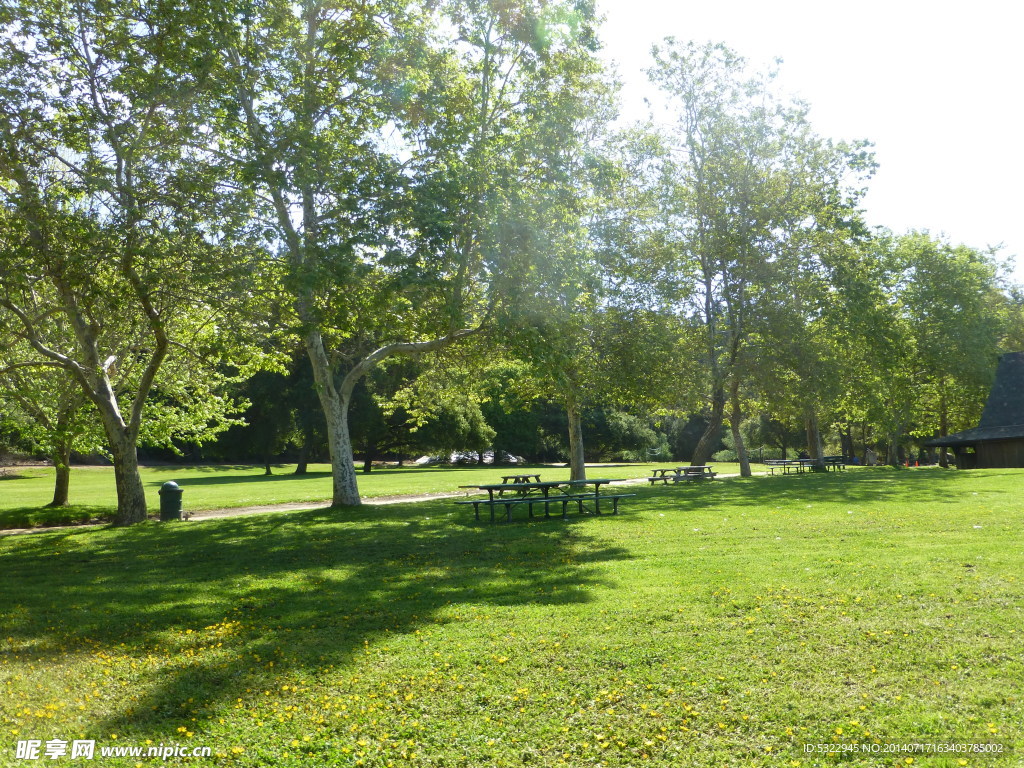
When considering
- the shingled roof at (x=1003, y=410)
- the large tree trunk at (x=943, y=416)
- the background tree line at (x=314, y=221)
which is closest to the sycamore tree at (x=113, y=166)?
the background tree line at (x=314, y=221)

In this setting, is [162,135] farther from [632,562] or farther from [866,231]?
[866,231]

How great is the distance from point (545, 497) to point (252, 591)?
26.3ft

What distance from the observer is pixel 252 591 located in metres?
9.84

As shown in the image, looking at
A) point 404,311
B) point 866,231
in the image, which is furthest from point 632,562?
point 866,231

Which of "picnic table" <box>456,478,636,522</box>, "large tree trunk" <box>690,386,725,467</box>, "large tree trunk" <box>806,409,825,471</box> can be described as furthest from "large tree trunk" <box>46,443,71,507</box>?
"large tree trunk" <box>806,409,825,471</box>

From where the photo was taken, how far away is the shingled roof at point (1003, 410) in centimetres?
3812

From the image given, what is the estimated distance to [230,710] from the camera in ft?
17.9

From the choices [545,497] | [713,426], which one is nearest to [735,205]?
[713,426]

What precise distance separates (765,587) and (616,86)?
69.5 ft

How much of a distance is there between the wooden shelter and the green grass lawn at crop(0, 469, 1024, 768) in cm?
2907

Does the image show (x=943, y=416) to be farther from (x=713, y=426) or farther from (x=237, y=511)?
(x=237, y=511)

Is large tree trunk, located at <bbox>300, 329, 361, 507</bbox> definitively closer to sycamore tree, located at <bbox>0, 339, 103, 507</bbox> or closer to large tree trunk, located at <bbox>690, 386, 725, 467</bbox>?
sycamore tree, located at <bbox>0, 339, 103, 507</bbox>

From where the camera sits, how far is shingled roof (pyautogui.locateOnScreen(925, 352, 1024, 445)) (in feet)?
125

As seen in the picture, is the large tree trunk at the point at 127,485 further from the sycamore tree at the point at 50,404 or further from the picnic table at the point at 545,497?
the picnic table at the point at 545,497
